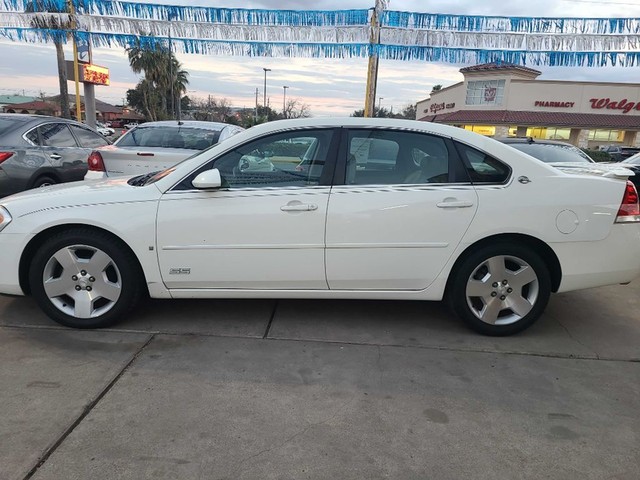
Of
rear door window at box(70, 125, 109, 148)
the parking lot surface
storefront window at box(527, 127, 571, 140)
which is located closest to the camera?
the parking lot surface

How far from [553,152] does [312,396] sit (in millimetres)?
6362

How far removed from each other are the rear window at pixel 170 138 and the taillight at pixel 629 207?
200 inches

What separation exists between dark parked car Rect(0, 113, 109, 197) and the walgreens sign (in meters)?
40.0

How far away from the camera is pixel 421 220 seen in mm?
3445

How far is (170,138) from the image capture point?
6820 millimetres

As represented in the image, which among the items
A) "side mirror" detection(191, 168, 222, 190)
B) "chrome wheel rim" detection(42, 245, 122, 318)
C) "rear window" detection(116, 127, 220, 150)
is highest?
"rear window" detection(116, 127, 220, 150)

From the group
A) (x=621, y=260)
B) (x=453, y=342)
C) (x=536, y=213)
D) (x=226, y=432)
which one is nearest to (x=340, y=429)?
(x=226, y=432)

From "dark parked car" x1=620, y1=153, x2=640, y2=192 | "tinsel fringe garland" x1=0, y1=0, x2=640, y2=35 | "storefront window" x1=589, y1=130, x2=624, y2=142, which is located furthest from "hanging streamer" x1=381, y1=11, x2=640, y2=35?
"storefront window" x1=589, y1=130, x2=624, y2=142

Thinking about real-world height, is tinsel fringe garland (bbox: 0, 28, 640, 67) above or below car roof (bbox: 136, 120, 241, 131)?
above

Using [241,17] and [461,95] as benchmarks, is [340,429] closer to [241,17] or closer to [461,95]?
[241,17]

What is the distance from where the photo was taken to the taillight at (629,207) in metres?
3.53

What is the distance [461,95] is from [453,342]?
41.4m

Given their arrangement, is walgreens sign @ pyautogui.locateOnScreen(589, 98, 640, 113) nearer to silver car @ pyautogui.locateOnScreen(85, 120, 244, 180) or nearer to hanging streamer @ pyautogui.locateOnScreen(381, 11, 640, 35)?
hanging streamer @ pyautogui.locateOnScreen(381, 11, 640, 35)

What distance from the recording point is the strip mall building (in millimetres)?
37062
